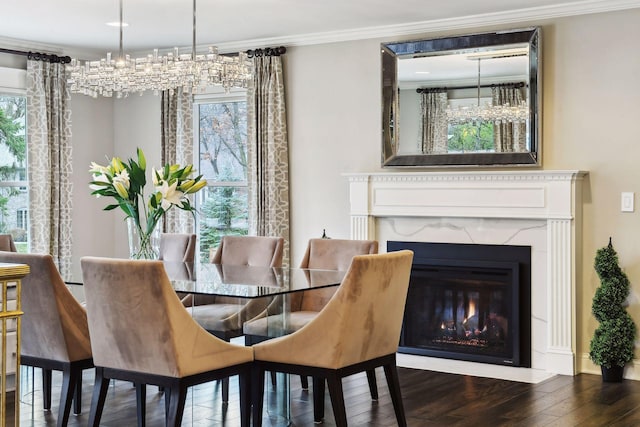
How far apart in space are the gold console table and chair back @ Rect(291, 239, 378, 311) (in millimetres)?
2515

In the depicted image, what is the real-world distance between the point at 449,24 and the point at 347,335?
10.4ft

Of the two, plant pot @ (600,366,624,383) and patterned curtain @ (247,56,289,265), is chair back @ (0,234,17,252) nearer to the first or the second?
patterned curtain @ (247,56,289,265)

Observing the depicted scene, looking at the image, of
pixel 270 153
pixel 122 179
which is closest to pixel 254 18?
pixel 270 153

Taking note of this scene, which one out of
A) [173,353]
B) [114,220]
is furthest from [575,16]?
[114,220]

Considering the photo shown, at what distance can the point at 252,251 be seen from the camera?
562 cm

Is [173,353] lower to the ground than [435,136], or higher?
lower

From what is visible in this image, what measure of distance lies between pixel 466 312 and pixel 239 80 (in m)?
2.43

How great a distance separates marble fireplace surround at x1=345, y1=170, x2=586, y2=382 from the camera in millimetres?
5781

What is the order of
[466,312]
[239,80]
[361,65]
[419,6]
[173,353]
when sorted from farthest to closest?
[361,65] < [466,312] < [419,6] < [239,80] < [173,353]

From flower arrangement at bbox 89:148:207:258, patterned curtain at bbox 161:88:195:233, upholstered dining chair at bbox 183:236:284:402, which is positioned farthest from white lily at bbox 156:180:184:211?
patterned curtain at bbox 161:88:195:233

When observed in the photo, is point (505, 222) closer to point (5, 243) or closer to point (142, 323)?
point (142, 323)

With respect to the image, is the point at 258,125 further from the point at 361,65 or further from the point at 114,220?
the point at 114,220

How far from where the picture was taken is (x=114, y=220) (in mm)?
8172

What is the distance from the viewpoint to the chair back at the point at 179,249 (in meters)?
5.80
